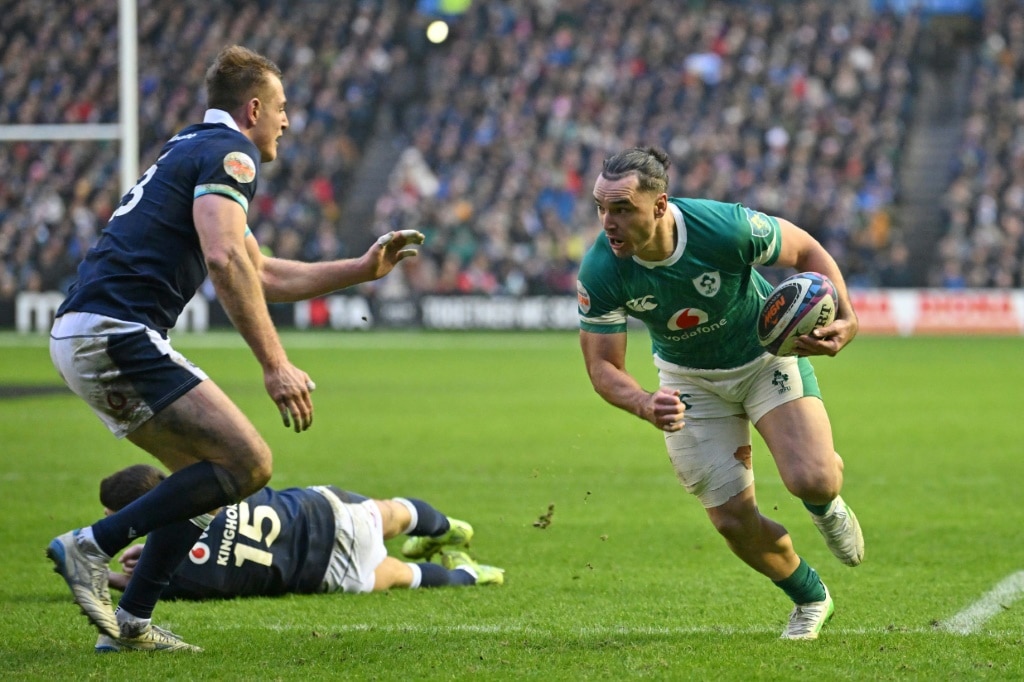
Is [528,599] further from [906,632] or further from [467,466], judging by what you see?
[467,466]

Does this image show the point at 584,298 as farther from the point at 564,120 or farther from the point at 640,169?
the point at 564,120

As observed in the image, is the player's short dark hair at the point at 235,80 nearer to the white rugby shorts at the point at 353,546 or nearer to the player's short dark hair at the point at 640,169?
the player's short dark hair at the point at 640,169

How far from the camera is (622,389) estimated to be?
5305mm

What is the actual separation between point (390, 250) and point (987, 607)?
3.14 meters

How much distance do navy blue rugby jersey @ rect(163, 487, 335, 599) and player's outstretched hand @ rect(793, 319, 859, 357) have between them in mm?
2394

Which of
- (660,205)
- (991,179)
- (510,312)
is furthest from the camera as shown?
(991,179)

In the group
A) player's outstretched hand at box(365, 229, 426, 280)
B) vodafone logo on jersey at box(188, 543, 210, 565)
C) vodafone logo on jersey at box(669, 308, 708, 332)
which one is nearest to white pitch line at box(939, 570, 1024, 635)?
vodafone logo on jersey at box(669, 308, 708, 332)

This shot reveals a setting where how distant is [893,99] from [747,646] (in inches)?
1141

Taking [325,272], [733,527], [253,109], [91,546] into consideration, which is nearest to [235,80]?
Result: [253,109]

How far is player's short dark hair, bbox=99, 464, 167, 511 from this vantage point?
6.06 metres

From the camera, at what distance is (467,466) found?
11266 mm

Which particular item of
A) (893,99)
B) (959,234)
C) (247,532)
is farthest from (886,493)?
(893,99)

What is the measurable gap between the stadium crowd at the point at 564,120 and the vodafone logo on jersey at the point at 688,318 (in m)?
20.8

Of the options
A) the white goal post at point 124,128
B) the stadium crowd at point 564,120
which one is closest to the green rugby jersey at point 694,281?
the white goal post at point 124,128
